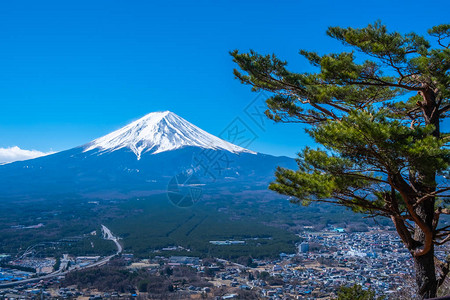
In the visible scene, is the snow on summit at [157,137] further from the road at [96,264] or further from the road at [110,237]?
the road at [96,264]

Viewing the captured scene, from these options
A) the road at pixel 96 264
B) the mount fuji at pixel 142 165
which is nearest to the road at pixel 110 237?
the road at pixel 96 264

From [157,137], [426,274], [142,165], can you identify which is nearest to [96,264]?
[426,274]

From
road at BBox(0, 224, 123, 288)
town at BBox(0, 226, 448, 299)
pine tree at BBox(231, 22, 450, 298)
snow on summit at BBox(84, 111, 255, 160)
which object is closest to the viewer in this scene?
pine tree at BBox(231, 22, 450, 298)

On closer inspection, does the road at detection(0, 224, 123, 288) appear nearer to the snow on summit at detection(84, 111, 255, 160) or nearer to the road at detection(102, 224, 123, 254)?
the road at detection(102, 224, 123, 254)

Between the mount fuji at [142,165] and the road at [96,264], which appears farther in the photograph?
the mount fuji at [142,165]

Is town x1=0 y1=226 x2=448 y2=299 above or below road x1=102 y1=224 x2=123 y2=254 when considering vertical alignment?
below

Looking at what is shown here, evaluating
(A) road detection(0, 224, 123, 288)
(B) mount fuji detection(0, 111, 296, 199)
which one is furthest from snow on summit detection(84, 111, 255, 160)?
(A) road detection(0, 224, 123, 288)
